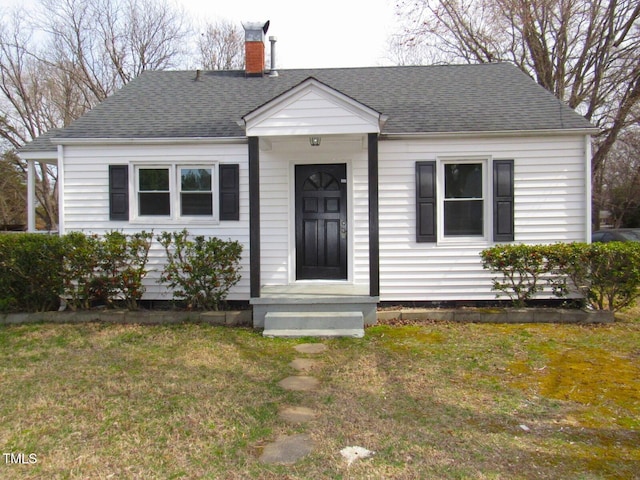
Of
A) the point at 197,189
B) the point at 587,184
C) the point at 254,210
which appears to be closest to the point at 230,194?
the point at 197,189

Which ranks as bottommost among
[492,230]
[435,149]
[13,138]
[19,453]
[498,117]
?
[19,453]

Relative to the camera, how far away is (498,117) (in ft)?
24.4

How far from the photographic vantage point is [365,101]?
836cm

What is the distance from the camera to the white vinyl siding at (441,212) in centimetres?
725

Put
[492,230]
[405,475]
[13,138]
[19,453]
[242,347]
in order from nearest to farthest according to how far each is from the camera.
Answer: [405,475] → [19,453] → [242,347] → [492,230] → [13,138]

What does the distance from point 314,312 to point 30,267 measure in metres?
4.38

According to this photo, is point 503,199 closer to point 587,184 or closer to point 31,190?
point 587,184

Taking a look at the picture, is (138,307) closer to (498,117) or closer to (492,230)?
(492,230)

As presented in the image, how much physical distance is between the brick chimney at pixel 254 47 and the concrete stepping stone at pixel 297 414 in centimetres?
767

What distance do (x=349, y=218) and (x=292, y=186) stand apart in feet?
3.61

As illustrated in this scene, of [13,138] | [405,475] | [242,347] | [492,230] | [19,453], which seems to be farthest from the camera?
[13,138]

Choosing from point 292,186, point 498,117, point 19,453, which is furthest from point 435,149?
point 19,453

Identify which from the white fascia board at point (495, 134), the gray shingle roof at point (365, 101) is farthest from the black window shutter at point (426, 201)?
the gray shingle roof at point (365, 101)

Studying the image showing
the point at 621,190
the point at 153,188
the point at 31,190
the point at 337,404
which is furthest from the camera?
the point at 621,190
